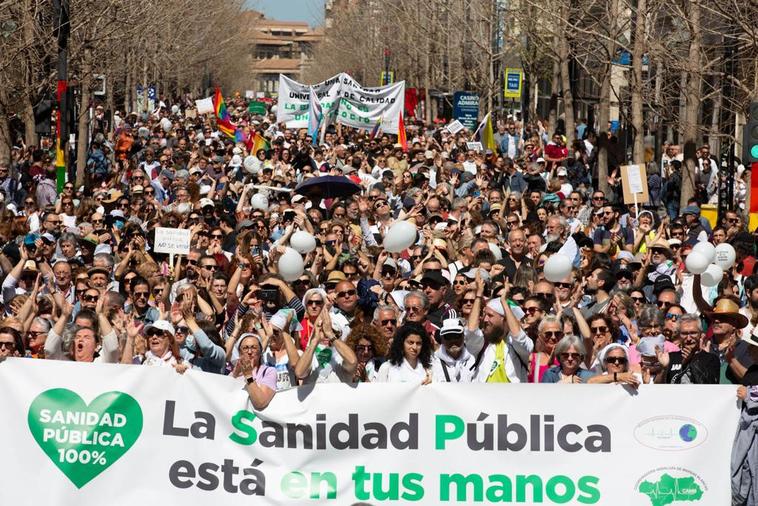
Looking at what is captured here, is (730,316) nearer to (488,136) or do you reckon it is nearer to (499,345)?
(499,345)

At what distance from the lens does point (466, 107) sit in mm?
38062

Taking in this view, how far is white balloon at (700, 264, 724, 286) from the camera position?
11.9 metres

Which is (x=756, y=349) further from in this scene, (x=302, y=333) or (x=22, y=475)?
(x=22, y=475)

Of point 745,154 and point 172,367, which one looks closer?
point 172,367

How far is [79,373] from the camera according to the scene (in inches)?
329

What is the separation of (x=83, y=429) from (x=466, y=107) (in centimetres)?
3036

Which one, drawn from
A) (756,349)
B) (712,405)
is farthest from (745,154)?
(712,405)

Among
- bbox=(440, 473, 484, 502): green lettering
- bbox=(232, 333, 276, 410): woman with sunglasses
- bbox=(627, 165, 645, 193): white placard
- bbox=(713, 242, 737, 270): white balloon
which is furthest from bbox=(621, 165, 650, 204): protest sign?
bbox=(440, 473, 484, 502): green lettering

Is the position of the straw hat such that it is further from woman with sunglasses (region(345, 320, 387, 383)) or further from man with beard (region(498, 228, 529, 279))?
man with beard (region(498, 228, 529, 279))

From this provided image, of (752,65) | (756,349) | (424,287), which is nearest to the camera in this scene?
(756,349)

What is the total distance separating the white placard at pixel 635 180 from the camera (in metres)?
17.7

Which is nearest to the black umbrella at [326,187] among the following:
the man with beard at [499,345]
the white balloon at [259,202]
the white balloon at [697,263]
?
the white balloon at [259,202]

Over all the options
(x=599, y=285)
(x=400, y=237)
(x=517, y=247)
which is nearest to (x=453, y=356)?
(x=599, y=285)

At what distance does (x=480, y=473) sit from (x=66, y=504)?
2210 millimetres
